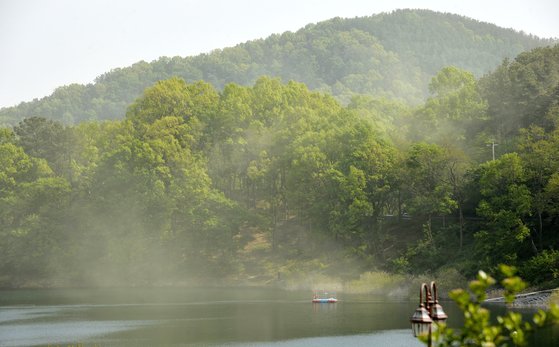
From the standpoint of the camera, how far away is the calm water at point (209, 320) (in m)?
56.7

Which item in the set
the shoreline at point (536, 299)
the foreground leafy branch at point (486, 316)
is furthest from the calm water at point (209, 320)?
the foreground leafy branch at point (486, 316)

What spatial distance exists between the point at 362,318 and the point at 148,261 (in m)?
50.7

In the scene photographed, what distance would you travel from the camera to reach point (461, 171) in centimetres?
8781

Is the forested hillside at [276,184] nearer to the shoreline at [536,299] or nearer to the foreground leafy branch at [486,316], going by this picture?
the shoreline at [536,299]

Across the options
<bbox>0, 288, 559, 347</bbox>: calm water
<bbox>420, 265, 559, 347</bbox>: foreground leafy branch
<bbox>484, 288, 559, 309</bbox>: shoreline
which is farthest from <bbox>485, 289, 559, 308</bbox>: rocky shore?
<bbox>420, 265, 559, 347</bbox>: foreground leafy branch

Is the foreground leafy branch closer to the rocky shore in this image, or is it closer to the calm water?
the calm water

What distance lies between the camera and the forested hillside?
286 ft

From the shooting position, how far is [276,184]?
385ft

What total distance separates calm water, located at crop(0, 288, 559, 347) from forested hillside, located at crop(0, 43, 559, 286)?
11187 mm

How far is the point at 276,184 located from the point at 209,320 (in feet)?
166

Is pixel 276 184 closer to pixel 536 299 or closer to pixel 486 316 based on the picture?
pixel 536 299

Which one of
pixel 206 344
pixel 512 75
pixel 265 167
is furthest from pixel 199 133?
pixel 206 344

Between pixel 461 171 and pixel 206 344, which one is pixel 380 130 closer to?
pixel 461 171

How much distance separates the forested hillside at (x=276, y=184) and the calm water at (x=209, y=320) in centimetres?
1119
